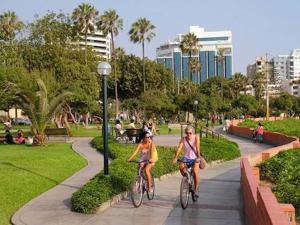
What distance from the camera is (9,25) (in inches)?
2675

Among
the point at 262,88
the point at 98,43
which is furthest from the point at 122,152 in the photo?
the point at 98,43

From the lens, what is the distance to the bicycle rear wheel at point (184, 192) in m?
10.6

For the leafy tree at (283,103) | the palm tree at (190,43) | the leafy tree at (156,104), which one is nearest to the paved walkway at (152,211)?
the leafy tree at (156,104)

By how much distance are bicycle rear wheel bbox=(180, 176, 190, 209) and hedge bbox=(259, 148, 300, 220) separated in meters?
1.77

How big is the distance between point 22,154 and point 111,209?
1067cm

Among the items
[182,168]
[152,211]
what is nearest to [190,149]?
[182,168]

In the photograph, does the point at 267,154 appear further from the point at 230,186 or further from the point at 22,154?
the point at 22,154

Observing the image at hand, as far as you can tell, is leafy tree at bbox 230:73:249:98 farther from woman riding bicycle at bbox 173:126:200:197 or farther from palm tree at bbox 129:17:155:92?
woman riding bicycle at bbox 173:126:200:197

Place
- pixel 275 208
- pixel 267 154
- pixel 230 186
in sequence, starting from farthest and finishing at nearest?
pixel 267 154 < pixel 230 186 < pixel 275 208

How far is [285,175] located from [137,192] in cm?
451

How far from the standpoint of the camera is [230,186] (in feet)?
48.0

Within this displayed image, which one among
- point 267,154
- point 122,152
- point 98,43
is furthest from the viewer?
point 98,43

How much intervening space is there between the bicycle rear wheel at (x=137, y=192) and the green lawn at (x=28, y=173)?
7.61 ft

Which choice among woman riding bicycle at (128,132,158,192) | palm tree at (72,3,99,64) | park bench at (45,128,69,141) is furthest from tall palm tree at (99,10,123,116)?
woman riding bicycle at (128,132,158,192)
